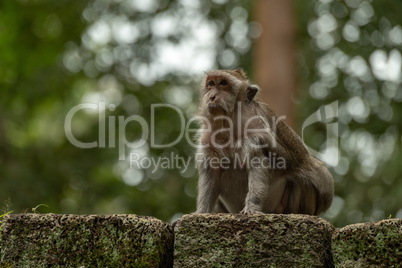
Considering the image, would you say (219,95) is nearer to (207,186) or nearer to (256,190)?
(207,186)

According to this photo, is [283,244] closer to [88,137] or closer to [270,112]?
[270,112]

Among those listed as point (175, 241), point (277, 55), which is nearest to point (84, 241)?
point (175, 241)

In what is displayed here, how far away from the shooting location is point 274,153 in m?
7.79

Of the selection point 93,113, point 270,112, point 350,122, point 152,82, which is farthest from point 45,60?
point 270,112

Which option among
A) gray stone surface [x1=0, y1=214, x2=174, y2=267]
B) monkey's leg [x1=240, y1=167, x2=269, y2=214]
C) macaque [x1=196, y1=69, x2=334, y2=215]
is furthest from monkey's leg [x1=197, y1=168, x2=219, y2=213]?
gray stone surface [x1=0, y1=214, x2=174, y2=267]

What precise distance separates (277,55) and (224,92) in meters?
8.43

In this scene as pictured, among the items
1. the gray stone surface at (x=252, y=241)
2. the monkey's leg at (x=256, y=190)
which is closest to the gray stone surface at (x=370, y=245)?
the gray stone surface at (x=252, y=241)

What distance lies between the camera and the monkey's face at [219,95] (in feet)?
25.6

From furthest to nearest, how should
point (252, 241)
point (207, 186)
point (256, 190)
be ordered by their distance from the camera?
point (207, 186), point (256, 190), point (252, 241)

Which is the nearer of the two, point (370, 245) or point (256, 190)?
point (370, 245)

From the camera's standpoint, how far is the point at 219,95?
7902 mm

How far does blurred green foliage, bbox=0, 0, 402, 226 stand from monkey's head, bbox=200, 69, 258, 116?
10792 millimetres

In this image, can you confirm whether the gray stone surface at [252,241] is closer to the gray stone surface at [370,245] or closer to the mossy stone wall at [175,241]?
the mossy stone wall at [175,241]

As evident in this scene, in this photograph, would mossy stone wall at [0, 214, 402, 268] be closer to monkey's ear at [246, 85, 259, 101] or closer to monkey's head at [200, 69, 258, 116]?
monkey's head at [200, 69, 258, 116]
